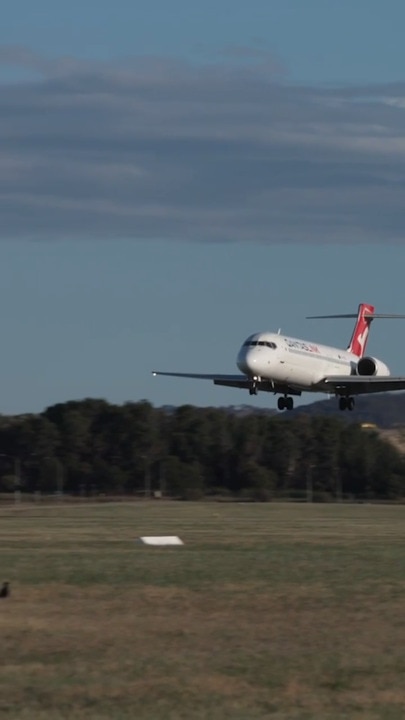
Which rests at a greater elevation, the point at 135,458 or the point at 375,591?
the point at 135,458

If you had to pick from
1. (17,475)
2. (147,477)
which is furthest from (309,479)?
(17,475)

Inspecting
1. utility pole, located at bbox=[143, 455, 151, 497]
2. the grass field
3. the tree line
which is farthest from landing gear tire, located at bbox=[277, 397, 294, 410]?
utility pole, located at bbox=[143, 455, 151, 497]

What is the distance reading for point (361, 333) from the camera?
94750 mm

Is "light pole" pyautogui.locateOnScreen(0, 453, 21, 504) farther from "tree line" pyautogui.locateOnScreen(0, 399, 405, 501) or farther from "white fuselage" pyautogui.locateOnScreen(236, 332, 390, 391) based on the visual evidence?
"white fuselage" pyautogui.locateOnScreen(236, 332, 390, 391)

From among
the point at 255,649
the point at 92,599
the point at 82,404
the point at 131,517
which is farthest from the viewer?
the point at 82,404

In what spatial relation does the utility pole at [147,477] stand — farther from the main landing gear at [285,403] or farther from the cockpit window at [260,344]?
the cockpit window at [260,344]

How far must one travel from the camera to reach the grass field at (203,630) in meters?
21.5

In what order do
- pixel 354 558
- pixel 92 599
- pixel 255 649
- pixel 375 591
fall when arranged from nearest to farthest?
Result: 1. pixel 255 649
2. pixel 92 599
3. pixel 375 591
4. pixel 354 558

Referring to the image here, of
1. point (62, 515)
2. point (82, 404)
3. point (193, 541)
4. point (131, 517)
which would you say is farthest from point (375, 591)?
point (82, 404)

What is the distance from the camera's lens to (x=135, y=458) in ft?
414

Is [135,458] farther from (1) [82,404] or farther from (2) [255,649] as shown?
(2) [255,649]

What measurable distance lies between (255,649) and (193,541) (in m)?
22.2

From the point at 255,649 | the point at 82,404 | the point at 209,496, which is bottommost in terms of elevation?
the point at 255,649

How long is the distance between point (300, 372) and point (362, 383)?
12.7ft
